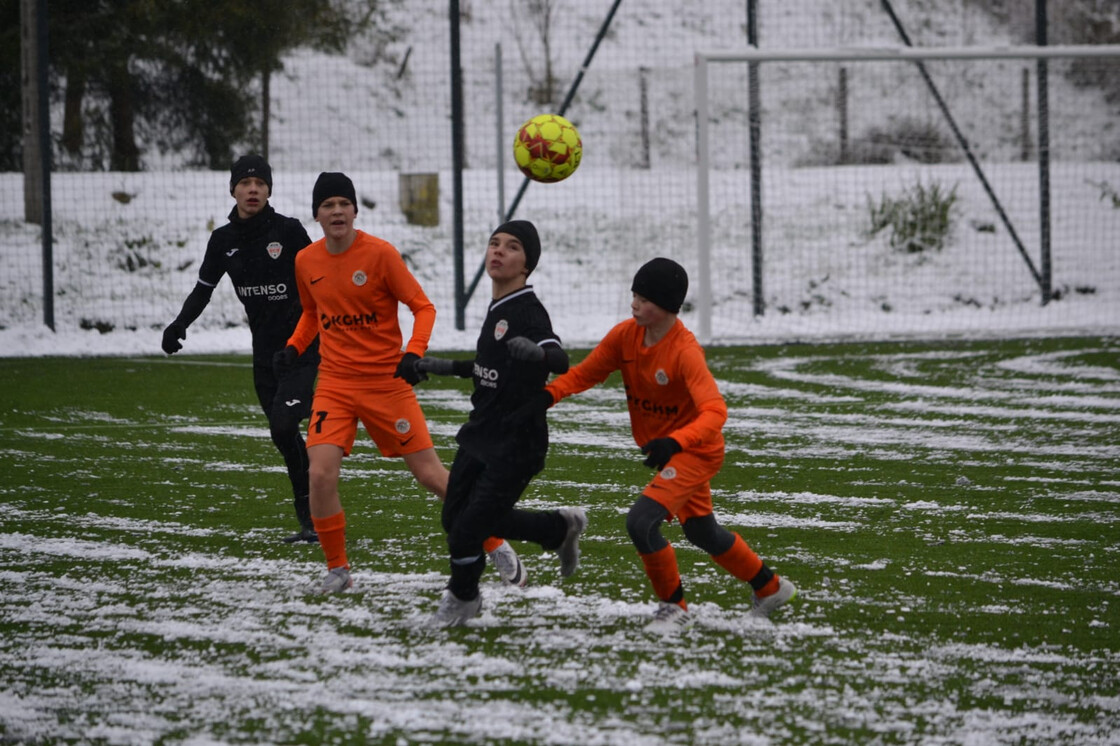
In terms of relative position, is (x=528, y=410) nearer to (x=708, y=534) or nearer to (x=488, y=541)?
(x=708, y=534)

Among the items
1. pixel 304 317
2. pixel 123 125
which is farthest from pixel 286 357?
pixel 123 125

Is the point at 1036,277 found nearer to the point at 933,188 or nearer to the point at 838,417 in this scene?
the point at 933,188

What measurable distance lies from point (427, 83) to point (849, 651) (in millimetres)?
26096

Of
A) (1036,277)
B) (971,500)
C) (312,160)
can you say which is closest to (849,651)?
(971,500)

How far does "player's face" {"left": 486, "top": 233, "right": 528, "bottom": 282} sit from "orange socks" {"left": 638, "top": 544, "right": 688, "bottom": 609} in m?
1.17

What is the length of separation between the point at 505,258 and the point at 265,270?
7.06ft

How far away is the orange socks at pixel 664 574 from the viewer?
200 inches

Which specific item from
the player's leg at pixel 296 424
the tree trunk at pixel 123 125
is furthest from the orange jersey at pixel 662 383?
the tree trunk at pixel 123 125

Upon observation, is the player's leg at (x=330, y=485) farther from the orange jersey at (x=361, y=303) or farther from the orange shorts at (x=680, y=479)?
the orange shorts at (x=680, y=479)

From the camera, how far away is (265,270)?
22.9 ft

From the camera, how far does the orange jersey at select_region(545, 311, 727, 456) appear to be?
16.4ft

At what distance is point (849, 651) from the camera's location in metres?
4.77

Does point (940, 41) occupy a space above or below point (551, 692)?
above

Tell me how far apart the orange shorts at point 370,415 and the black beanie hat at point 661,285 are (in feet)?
4.49
